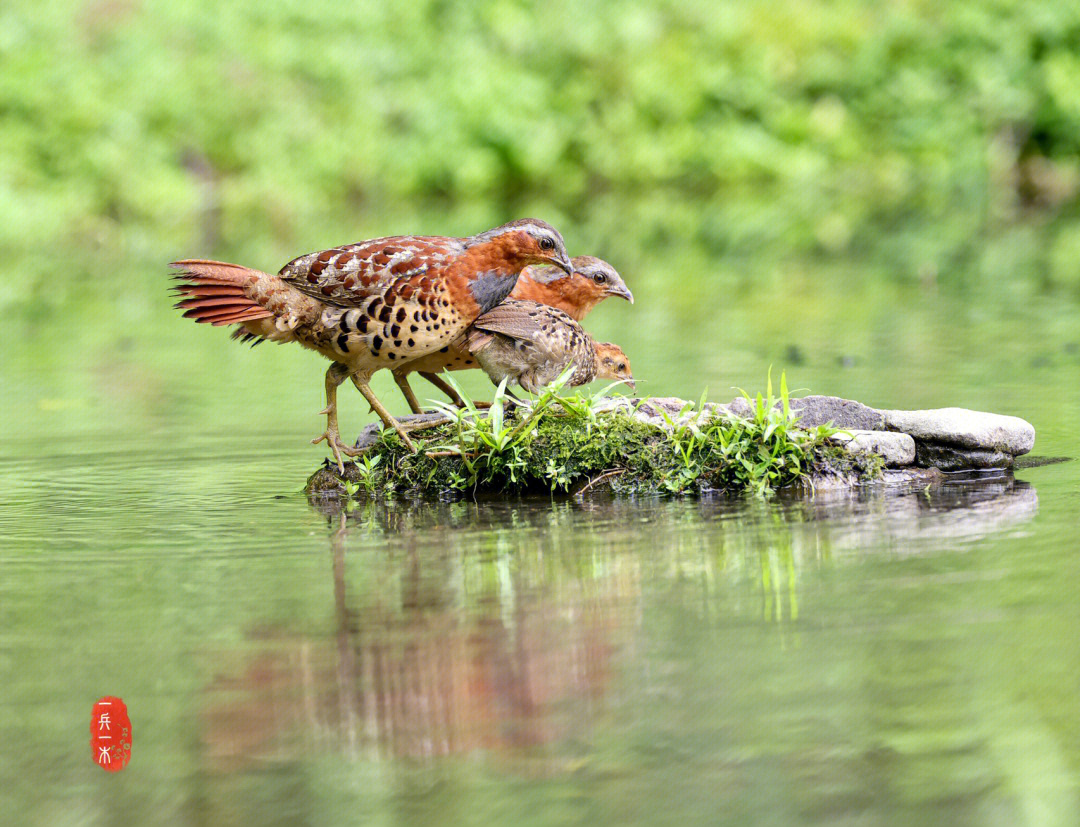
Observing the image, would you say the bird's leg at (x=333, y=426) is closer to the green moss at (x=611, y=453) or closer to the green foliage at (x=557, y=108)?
the green moss at (x=611, y=453)

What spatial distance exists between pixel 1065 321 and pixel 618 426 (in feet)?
24.6

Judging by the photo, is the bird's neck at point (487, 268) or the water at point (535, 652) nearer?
the water at point (535, 652)

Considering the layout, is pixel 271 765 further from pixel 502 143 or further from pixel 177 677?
pixel 502 143

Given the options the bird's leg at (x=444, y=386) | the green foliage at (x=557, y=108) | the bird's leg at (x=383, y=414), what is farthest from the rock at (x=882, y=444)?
the green foliage at (x=557, y=108)

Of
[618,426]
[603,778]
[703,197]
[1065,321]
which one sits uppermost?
[703,197]

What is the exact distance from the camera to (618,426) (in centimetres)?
728

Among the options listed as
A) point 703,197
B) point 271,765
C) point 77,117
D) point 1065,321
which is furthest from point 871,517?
point 703,197

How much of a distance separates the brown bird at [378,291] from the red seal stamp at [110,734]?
9.53 ft

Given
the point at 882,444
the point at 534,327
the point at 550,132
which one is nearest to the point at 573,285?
the point at 534,327

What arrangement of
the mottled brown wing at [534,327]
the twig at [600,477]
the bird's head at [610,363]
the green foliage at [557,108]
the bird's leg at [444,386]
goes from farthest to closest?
1. the green foliage at [557,108]
2. the bird's head at [610,363]
3. the bird's leg at [444,386]
4. the mottled brown wing at [534,327]
5. the twig at [600,477]

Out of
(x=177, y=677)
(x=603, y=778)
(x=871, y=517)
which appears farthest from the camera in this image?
(x=871, y=517)

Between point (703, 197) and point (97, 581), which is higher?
point (703, 197)

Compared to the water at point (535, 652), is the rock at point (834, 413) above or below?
above

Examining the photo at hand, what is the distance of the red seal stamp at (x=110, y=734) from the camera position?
13.2 feet
